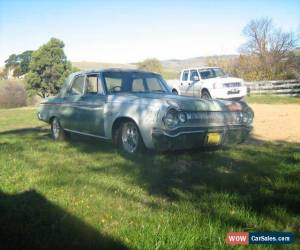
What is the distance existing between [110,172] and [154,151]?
155 cm

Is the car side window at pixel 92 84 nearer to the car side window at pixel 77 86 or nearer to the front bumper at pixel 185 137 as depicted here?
the car side window at pixel 77 86

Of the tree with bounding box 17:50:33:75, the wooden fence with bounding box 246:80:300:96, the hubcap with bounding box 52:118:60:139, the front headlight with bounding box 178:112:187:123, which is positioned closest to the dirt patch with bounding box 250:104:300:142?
the front headlight with bounding box 178:112:187:123

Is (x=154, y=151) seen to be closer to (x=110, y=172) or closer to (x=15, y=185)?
(x=110, y=172)

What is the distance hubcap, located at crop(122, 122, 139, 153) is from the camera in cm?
707

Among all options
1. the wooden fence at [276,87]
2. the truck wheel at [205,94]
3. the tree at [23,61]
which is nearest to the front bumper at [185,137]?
the truck wheel at [205,94]

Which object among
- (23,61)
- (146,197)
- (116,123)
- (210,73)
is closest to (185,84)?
(210,73)

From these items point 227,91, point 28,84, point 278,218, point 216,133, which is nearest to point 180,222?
point 278,218

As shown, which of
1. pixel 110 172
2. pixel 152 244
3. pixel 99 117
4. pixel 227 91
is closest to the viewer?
pixel 152 244

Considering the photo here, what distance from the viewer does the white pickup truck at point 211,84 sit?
19.1 meters

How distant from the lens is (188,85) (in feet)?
67.3

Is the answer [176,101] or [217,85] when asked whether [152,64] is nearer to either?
[217,85]
